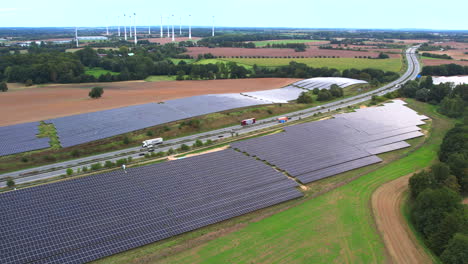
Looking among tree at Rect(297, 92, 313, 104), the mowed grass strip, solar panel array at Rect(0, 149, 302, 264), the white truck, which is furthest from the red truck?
the mowed grass strip

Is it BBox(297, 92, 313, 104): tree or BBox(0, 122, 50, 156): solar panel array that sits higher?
BBox(297, 92, 313, 104): tree

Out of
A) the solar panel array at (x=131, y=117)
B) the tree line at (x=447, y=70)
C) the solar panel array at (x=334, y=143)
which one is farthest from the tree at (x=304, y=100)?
the tree line at (x=447, y=70)

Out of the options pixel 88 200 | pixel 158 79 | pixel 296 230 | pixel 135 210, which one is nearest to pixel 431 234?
pixel 296 230

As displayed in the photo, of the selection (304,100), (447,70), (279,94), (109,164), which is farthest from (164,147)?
(447,70)

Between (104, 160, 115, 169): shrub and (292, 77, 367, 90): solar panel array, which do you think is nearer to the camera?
(104, 160, 115, 169): shrub

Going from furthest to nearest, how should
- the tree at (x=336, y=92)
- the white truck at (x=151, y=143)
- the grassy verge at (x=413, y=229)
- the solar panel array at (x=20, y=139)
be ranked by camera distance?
1. the tree at (x=336, y=92)
2. the white truck at (x=151, y=143)
3. the solar panel array at (x=20, y=139)
4. the grassy verge at (x=413, y=229)

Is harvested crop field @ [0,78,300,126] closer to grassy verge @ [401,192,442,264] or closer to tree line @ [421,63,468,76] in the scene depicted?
tree line @ [421,63,468,76]

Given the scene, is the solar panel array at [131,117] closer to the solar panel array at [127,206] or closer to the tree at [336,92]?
the solar panel array at [127,206]

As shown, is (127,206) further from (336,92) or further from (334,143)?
(336,92)
